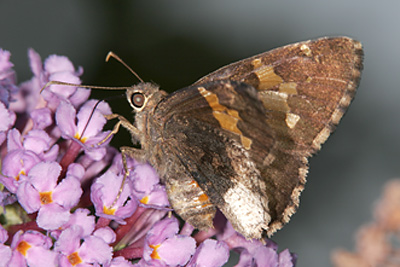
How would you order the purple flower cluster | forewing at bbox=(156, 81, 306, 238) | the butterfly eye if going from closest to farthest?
the purple flower cluster
forewing at bbox=(156, 81, 306, 238)
the butterfly eye

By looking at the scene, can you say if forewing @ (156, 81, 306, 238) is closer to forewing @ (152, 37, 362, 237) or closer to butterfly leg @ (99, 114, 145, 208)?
forewing @ (152, 37, 362, 237)

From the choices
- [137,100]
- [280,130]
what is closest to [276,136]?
[280,130]

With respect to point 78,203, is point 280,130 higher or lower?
higher

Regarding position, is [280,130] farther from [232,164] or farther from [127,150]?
[127,150]

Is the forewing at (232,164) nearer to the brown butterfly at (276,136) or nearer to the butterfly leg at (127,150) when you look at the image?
the brown butterfly at (276,136)

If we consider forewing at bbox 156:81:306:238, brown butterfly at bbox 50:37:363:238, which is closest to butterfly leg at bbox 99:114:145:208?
brown butterfly at bbox 50:37:363:238
